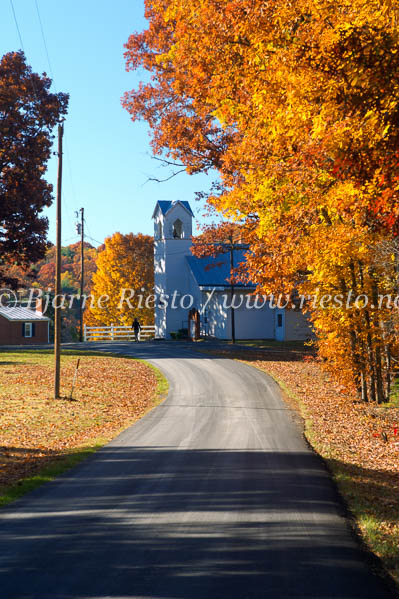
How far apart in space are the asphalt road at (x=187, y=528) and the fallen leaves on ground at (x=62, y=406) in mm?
1492

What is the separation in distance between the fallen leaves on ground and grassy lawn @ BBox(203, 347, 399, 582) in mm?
5408

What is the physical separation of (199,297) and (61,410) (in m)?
30.0

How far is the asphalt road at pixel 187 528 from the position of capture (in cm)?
593

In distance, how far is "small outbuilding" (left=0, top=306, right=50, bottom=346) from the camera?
58438 mm

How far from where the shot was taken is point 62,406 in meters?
19.1

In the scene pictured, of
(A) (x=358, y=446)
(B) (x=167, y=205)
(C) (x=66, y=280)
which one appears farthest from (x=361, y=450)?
(C) (x=66, y=280)

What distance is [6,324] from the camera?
5847 centimetres

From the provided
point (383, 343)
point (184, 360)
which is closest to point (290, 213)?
point (383, 343)

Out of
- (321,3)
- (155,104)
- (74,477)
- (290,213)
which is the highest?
(155,104)

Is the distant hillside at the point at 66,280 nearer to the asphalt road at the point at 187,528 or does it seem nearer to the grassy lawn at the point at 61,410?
the grassy lawn at the point at 61,410

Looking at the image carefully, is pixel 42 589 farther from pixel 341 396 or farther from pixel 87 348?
pixel 87 348

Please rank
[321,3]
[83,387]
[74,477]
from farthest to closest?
[83,387]
[321,3]
[74,477]

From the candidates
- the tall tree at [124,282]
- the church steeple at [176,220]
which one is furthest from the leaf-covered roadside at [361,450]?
the tall tree at [124,282]

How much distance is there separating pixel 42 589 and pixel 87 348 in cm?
3324
